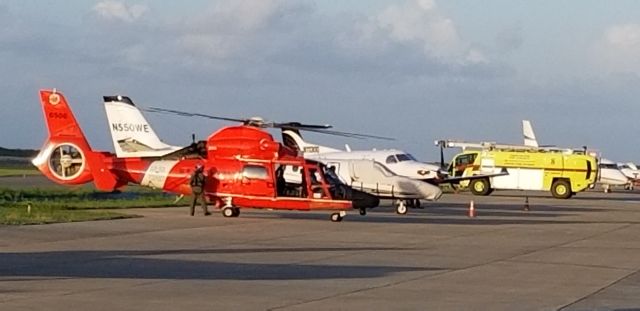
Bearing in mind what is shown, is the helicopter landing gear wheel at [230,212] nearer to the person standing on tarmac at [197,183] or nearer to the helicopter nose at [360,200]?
the person standing on tarmac at [197,183]

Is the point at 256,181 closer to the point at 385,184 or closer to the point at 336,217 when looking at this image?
the point at 336,217

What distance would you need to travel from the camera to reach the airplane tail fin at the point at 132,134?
36500 millimetres

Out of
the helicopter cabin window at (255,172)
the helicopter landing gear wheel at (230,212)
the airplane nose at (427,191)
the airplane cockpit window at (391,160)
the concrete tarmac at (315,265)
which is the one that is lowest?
the concrete tarmac at (315,265)

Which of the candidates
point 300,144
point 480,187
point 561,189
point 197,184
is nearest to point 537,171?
point 561,189

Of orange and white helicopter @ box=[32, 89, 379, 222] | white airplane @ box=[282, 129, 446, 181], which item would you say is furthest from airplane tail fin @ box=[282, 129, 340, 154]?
orange and white helicopter @ box=[32, 89, 379, 222]

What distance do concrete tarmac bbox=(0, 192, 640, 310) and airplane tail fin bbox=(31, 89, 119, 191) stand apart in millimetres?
2092

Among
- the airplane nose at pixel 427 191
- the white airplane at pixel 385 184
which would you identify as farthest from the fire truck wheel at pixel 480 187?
the airplane nose at pixel 427 191

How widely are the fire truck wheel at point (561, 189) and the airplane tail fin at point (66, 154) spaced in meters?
27.9

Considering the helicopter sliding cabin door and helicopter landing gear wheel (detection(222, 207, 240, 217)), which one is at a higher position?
the helicopter sliding cabin door

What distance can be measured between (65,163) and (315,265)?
53.7ft

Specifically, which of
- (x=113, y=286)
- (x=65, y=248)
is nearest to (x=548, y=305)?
(x=113, y=286)

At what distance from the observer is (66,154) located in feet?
110

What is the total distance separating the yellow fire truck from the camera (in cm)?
5550

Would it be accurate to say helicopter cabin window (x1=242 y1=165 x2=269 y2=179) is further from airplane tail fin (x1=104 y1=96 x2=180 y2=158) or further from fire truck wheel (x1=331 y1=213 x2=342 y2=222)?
airplane tail fin (x1=104 y1=96 x2=180 y2=158)
